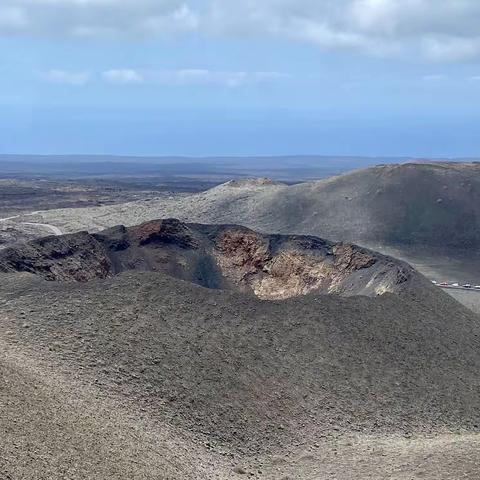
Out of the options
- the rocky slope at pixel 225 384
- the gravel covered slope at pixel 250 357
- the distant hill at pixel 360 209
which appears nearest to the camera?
the rocky slope at pixel 225 384

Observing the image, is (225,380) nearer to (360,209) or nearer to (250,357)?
(250,357)

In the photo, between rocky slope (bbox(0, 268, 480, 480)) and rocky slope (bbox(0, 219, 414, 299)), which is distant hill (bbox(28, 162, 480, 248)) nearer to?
rocky slope (bbox(0, 219, 414, 299))

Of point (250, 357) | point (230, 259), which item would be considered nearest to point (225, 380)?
point (250, 357)

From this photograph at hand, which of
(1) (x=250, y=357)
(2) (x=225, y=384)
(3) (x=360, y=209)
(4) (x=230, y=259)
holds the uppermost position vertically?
(3) (x=360, y=209)

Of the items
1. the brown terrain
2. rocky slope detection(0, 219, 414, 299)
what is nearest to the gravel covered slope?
the brown terrain

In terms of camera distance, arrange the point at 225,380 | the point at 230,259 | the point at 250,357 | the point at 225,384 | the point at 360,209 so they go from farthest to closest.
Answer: the point at 360,209 → the point at 230,259 → the point at 250,357 → the point at 225,380 → the point at 225,384

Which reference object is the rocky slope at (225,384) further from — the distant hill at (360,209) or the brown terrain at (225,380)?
the distant hill at (360,209)

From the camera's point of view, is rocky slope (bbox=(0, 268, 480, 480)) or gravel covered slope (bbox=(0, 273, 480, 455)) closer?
rocky slope (bbox=(0, 268, 480, 480))

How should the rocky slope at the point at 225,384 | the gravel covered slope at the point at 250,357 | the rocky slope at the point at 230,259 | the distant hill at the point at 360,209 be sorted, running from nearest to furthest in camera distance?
the rocky slope at the point at 225,384 < the gravel covered slope at the point at 250,357 < the rocky slope at the point at 230,259 < the distant hill at the point at 360,209

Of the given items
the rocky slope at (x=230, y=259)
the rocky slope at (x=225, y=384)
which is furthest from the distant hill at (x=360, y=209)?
the rocky slope at (x=225, y=384)

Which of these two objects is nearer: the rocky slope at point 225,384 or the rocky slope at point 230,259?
the rocky slope at point 225,384

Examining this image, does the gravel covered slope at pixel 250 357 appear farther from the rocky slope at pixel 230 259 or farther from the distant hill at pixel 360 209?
the distant hill at pixel 360 209
